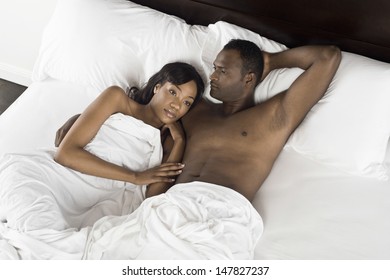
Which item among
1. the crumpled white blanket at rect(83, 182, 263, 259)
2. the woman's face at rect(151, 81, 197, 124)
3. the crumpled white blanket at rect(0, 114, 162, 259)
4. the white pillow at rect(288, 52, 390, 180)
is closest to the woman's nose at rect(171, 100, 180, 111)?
the woman's face at rect(151, 81, 197, 124)

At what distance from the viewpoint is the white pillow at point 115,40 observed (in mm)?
1881

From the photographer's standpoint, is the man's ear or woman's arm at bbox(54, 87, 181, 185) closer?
woman's arm at bbox(54, 87, 181, 185)

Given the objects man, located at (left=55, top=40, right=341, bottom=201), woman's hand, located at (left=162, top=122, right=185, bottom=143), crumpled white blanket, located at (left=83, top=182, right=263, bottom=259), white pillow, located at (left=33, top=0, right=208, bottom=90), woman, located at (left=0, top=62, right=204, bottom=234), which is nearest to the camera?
crumpled white blanket, located at (left=83, top=182, right=263, bottom=259)

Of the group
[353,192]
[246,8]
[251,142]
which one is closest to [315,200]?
[353,192]

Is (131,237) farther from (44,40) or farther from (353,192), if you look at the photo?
(44,40)

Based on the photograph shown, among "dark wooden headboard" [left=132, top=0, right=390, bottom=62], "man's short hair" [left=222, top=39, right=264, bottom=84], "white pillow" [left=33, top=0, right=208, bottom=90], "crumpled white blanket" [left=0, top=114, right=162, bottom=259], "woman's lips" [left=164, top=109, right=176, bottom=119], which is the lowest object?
"crumpled white blanket" [left=0, top=114, right=162, bottom=259]

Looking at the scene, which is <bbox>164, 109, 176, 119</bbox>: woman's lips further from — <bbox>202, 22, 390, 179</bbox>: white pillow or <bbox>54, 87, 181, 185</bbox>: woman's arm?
<bbox>202, 22, 390, 179</bbox>: white pillow

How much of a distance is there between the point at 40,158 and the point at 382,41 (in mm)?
1413

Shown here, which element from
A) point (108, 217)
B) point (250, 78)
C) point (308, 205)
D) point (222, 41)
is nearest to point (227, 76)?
point (250, 78)

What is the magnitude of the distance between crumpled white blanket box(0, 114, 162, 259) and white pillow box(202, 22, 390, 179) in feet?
1.98

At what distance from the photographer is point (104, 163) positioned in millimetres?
1538

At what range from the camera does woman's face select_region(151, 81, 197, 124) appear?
65.4 inches

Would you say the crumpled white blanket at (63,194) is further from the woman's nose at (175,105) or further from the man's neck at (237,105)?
the man's neck at (237,105)

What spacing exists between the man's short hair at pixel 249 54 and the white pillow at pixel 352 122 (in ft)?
0.46
